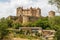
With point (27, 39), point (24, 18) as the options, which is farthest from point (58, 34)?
point (24, 18)

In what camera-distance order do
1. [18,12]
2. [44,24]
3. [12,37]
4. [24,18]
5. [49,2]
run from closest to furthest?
[49,2] → [12,37] → [44,24] → [24,18] → [18,12]

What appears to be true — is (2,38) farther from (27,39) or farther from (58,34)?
(58,34)

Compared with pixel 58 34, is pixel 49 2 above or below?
above

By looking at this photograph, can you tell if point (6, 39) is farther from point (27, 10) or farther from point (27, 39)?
point (27, 10)

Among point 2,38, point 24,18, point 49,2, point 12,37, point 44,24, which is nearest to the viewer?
point 49,2

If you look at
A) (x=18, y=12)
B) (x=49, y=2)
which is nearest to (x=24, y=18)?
(x=18, y=12)

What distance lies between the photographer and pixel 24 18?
316ft

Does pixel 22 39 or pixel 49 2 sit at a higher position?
pixel 49 2

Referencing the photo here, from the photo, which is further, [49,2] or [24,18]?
[24,18]

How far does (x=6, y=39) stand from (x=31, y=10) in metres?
90.7

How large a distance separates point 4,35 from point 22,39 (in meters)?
2.24

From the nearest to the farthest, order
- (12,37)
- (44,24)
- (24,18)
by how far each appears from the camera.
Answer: (12,37)
(44,24)
(24,18)

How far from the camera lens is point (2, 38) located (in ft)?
90.6

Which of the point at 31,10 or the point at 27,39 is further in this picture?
the point at 31,10
